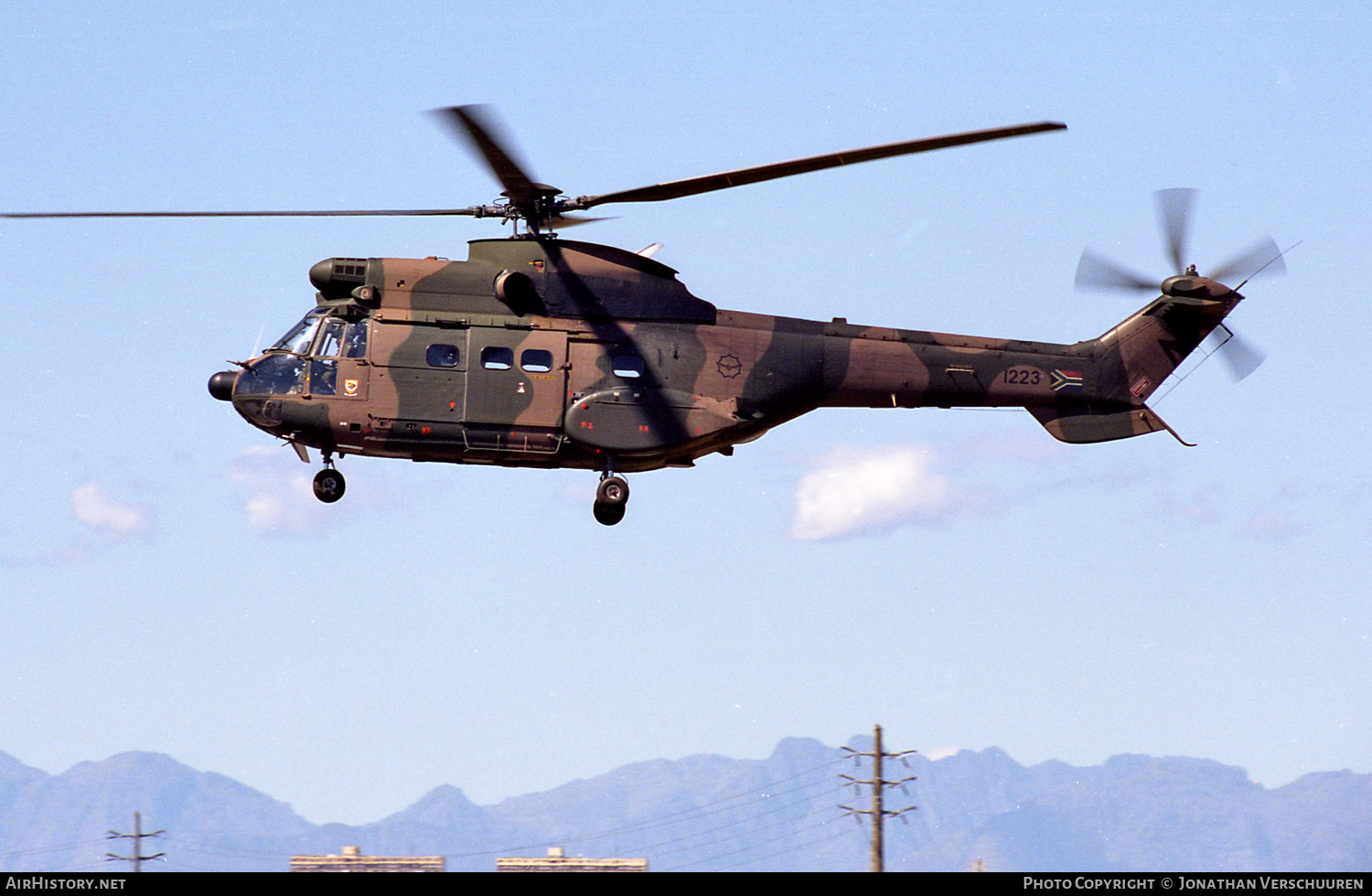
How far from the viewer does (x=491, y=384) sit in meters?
34.7

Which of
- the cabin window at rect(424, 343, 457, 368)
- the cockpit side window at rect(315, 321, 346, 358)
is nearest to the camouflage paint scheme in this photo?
the cabin window at rect(424, 343, 457, 368)

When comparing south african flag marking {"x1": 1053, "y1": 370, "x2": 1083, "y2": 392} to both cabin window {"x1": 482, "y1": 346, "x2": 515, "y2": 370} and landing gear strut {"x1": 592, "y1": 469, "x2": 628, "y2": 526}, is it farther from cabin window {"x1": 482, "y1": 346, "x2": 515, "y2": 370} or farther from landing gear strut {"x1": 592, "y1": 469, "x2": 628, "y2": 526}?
cabin window {"x1": 482, "y1": 346, "x2": 515, "y2": 370}

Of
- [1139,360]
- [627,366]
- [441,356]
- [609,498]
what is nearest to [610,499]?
[609,498]

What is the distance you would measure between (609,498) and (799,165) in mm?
7914

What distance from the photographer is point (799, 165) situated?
101ft

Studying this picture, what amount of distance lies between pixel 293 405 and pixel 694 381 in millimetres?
7687

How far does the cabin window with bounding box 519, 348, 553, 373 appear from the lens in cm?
3488

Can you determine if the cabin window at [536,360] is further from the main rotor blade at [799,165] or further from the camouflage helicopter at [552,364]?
the main rotor blade at [799,165]
